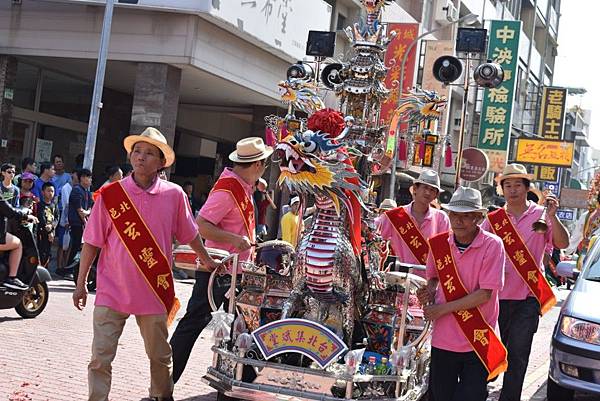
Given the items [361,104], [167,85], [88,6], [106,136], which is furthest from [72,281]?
[106,136]

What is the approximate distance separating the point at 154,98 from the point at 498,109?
21.0m

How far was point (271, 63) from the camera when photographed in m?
21.9

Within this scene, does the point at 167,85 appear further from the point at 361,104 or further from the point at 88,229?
the point at 88,229

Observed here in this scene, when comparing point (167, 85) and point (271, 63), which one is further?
point (271, 63)

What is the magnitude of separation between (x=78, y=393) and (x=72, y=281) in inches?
308

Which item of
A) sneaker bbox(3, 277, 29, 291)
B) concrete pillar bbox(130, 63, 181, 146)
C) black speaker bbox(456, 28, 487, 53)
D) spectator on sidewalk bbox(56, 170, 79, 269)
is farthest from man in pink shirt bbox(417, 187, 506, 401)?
concrete pillar bbox(130, 63, 181, 146)

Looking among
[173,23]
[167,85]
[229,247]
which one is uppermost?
[173,23]

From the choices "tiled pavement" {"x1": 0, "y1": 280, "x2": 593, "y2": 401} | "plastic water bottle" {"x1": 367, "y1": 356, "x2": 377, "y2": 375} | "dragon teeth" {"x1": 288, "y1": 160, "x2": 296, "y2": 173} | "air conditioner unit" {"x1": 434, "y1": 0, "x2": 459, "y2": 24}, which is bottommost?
"tiled pavement" {"x1": 0, "y1": 280, "x2": 593, "y2": 401}

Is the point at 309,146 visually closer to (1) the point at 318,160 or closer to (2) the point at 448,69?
(1) the point at 318,160

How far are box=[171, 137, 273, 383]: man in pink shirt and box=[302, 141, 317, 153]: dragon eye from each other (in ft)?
3.33

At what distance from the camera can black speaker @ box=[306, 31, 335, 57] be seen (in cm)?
1728

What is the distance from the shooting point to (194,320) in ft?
22.3

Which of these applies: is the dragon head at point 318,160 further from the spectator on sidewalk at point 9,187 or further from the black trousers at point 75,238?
the black trousers at point 75,238

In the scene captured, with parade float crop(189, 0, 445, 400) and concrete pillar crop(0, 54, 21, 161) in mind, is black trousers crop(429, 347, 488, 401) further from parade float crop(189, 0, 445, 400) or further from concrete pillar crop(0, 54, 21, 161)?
concrete pillar crop(0, 54, 21, 161)
